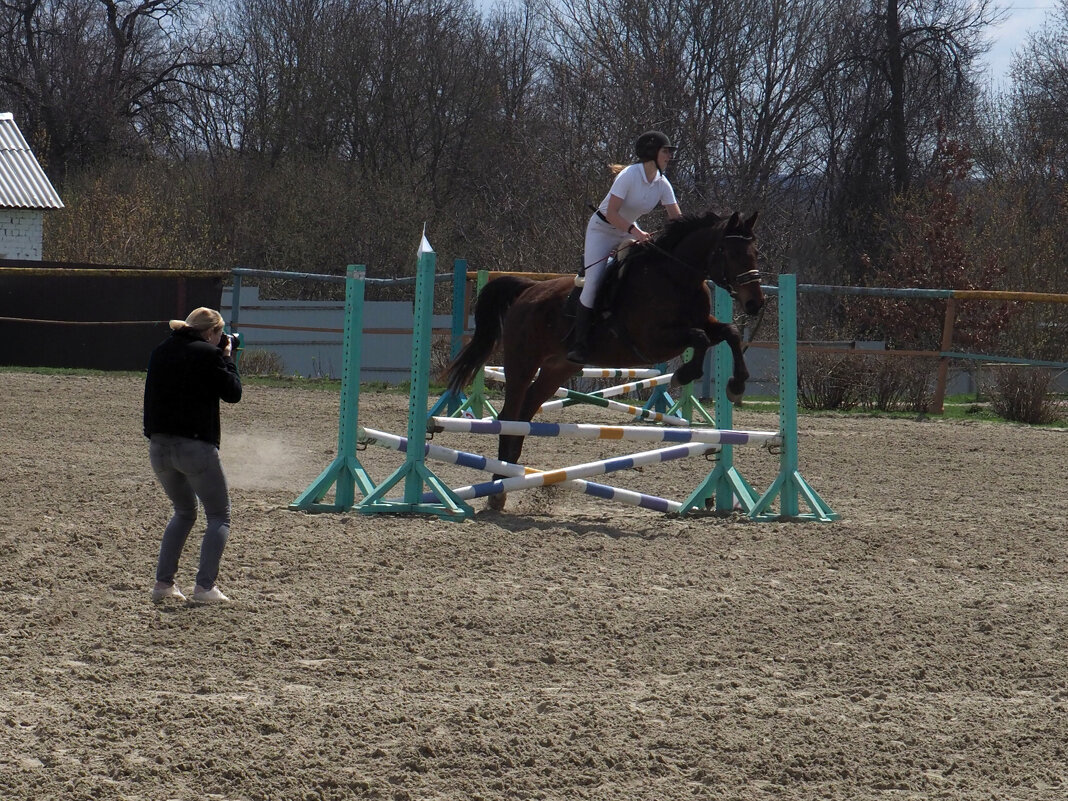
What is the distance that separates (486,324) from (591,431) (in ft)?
6.57

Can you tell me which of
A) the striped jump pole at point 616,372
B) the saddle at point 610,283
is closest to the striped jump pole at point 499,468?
the saddle at point 610,283

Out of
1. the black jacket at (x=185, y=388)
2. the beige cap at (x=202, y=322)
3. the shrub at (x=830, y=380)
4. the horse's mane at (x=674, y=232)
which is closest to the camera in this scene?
the black jacket at (x=185, y=388)

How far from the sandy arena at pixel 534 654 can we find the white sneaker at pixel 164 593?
109 millimetres

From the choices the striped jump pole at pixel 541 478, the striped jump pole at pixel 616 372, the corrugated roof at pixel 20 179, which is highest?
the corrugated roof at pixel 20 179

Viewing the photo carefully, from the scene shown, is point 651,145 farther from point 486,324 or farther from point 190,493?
point 190,493

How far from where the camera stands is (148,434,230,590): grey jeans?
5.04m

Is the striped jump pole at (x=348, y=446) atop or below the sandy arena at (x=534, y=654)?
atop

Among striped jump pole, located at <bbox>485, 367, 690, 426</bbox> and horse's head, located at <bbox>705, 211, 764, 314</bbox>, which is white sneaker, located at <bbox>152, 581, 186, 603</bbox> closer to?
horse's head, located at <bbox>705, 211, 764, 314</bbox>

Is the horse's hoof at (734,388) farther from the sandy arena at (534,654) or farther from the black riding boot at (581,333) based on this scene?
the black riding boot at (581,333)

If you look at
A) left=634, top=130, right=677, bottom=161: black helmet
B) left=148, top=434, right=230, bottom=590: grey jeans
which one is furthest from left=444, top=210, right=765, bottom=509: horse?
left=148, top=434, right=230, bottom=590: grey jeans

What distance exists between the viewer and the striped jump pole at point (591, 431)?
23.1 feet

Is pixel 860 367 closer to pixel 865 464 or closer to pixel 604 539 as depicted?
pixel 865 464

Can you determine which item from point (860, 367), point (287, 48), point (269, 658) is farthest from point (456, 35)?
point (269, 658)

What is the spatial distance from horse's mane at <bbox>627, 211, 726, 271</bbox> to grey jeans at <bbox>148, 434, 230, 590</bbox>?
12.0ft
